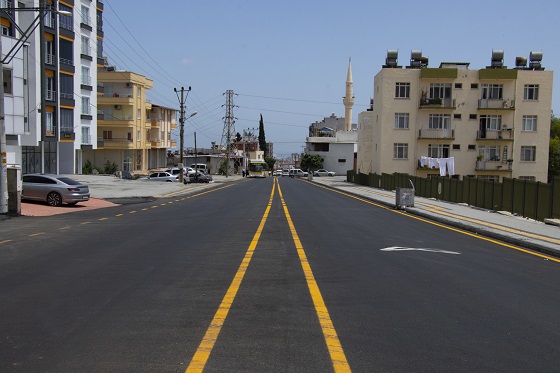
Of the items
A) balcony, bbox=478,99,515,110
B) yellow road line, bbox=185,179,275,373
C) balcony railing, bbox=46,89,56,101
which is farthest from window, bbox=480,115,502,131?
yellow road line, bbox=185,179,275,373

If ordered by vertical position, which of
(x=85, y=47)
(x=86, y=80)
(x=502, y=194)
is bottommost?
(x=502, y=194)

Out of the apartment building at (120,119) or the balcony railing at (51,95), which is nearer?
the balcony railing at (51,95)

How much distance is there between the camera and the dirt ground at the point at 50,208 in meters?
22.9

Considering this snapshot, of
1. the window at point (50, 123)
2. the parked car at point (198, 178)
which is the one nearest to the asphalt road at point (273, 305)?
the window at point (50, 123)

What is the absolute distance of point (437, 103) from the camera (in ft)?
195

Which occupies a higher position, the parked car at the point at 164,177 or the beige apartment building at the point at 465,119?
the beige apartment building at the point at 465,119

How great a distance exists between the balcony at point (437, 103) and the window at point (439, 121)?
1.28 metres

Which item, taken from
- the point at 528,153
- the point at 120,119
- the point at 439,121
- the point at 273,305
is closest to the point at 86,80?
the point at 120,119

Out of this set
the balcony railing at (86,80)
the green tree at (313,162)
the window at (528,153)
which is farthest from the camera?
the green tree at (313,162)

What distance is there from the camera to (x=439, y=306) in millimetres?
7625

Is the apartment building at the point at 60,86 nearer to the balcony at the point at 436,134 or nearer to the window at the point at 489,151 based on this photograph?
the balcony at the point at 436,134

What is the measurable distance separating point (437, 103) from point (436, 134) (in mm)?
3399

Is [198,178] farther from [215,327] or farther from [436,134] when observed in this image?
[215,327]

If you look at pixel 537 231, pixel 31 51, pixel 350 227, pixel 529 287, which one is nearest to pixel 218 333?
pixel 529 287
